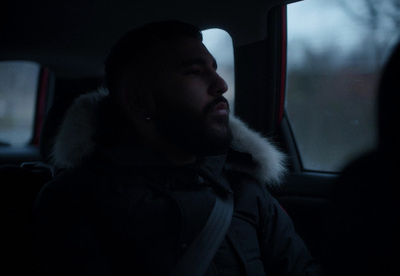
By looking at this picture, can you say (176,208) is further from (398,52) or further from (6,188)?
(398,52)

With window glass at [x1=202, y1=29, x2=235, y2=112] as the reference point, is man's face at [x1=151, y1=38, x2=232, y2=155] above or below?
below

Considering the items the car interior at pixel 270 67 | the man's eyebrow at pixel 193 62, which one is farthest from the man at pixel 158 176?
the car interior at pixel 270 67

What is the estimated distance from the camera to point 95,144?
1.44m

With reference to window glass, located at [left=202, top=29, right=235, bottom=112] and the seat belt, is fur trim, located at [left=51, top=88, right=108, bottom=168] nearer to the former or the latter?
the seat belt

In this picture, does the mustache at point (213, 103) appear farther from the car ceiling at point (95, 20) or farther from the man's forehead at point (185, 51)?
the car ceiling at point (95, 20)

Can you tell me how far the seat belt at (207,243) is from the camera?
130 cm

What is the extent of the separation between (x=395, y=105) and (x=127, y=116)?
108 cm

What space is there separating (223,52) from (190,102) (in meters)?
0.79

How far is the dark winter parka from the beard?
66 millimetres

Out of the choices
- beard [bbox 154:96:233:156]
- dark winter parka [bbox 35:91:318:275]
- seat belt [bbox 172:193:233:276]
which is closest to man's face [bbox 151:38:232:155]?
beard [bbox 154:96:233:156]

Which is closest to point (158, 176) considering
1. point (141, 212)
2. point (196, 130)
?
point (141, 212)

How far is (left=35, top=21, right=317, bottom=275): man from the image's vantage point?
1231 mm

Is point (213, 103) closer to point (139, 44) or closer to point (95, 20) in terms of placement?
point (139, 44)

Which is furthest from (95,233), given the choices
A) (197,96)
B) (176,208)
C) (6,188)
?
(197,96)
